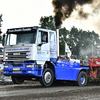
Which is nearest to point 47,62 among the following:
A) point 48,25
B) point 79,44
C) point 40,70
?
point 40,70

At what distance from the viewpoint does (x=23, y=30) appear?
43.9 ft

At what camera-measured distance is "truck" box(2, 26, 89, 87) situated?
12.8 metres

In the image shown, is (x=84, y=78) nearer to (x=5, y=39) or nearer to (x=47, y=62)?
(x=47, y=62)

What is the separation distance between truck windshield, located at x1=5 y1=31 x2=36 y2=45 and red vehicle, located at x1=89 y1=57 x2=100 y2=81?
210 inches

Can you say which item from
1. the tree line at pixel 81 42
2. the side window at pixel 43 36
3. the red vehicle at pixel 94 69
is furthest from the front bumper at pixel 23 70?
the tree line at pixel 81 42

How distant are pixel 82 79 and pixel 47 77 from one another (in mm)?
3248

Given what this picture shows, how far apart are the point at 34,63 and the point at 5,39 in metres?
2.14

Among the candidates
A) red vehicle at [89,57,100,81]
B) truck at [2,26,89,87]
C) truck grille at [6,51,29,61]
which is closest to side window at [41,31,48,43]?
truck at [2,26,89,87]

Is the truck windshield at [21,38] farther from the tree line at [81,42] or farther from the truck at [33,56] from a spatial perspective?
the tree line at [81,42]

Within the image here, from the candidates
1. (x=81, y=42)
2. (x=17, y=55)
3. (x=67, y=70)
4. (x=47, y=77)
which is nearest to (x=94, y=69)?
(x=67, y=70)

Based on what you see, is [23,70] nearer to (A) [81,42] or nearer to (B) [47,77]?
(B) [47,77]

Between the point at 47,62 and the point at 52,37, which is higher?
the point at 52,37

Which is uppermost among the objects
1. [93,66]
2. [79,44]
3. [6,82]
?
[79,44]

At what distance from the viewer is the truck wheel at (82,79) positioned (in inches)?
599
